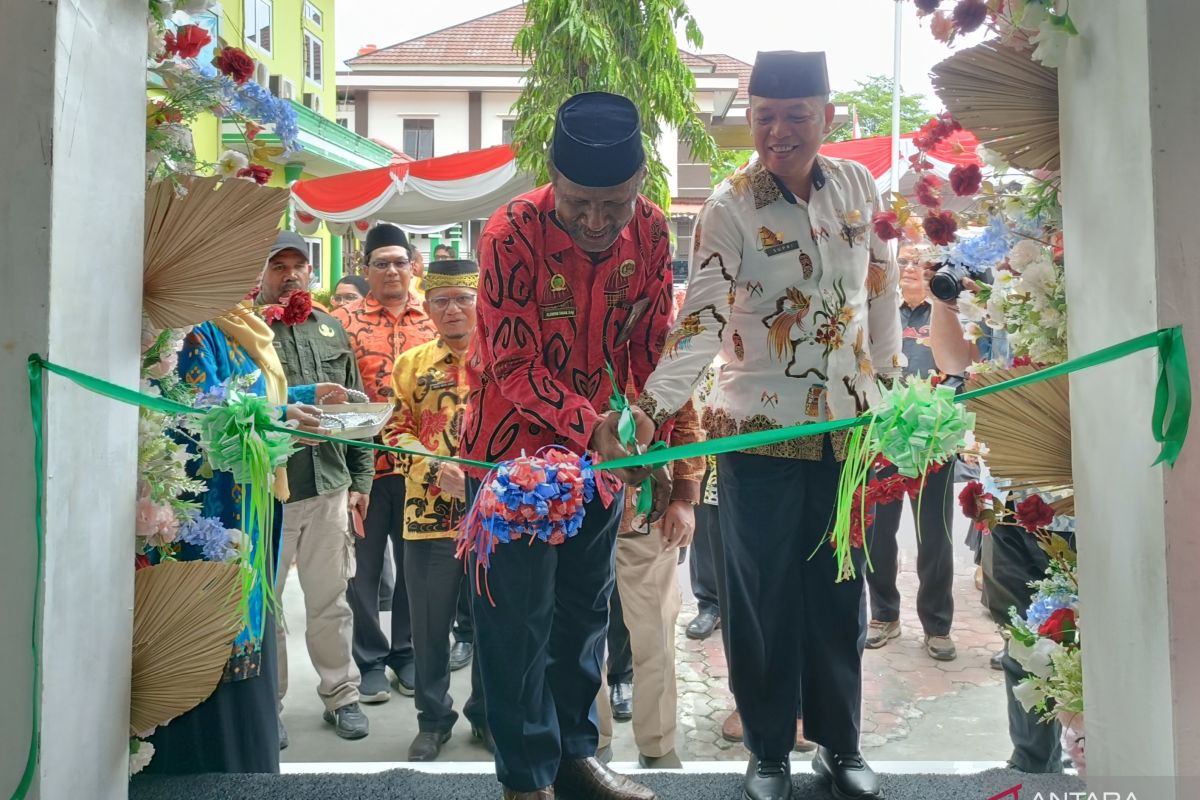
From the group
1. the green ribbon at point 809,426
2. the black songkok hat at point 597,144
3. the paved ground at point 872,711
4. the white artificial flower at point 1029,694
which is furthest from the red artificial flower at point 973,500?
the paved ground at point 872,711

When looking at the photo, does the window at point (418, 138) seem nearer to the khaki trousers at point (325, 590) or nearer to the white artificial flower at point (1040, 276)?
the khaki trousers at point (325, 590)

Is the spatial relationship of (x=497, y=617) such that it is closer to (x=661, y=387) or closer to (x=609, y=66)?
(x=661, y=387)

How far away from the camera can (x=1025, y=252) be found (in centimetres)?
248

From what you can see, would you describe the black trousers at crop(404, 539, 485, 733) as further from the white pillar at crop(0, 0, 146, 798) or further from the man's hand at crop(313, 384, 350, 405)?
the white pillar at crop(0, 0, 146, 798)

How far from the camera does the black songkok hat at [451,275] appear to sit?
4.48 metres

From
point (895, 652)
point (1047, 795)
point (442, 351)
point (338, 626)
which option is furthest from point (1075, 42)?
point (895, 652)

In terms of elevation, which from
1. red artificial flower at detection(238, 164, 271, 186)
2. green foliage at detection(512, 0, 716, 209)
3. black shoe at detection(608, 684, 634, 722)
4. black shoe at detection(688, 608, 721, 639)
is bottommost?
black shoe at detection(608, 684, 634, 722)

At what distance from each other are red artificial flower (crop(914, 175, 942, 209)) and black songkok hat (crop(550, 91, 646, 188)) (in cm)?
76

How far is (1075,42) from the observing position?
2.11m

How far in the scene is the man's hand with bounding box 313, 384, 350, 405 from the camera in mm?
3551

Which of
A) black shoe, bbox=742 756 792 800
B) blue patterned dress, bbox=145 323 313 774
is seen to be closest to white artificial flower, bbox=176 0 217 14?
blue patterned dress, bbox=145 323 313 774

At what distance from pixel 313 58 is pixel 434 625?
19.4 metres

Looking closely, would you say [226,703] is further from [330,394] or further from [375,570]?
[375,570]

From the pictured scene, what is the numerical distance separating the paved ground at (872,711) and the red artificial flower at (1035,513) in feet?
5.82
